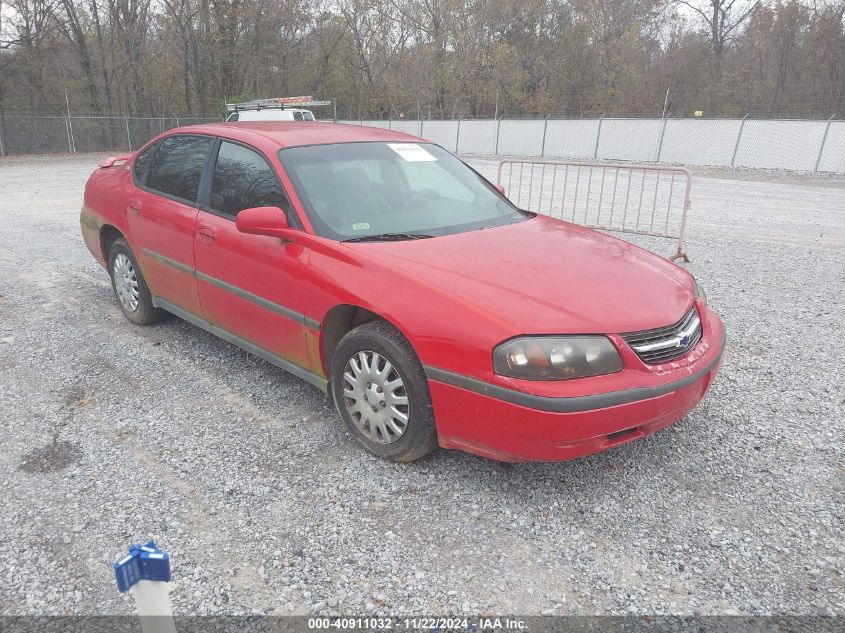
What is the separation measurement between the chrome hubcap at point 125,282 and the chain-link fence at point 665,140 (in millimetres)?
24283

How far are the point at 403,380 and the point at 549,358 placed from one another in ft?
2.38

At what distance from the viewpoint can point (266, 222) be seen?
3.36 metres

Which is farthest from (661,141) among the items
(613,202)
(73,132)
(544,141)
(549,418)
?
(73,132)

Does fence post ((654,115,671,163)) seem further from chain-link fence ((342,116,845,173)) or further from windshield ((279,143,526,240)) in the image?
windshield ((279,143,526,240))

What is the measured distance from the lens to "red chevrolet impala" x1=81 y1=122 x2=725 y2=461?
2670 mm

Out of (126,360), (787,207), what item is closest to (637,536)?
(126,360)

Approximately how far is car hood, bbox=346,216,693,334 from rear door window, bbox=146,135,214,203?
1717 mm

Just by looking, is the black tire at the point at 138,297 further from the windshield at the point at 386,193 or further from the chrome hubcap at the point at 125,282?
A: the windshield at the point at 386,193

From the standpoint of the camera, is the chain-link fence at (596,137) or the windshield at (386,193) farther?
the chain-link fence at (596,137)

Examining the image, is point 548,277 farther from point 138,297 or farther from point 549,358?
point 138,297

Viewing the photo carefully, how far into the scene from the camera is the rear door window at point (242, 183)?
12.1ft

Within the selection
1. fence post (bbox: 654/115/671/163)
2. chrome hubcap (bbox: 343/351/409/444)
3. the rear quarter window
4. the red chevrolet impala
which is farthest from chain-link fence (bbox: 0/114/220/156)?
chrome hubcap (bbox: 343/351/409/444)

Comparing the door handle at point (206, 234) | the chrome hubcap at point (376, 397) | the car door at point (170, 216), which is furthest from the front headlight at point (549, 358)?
the car door at point (170, 216)

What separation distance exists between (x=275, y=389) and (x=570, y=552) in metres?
2.24
